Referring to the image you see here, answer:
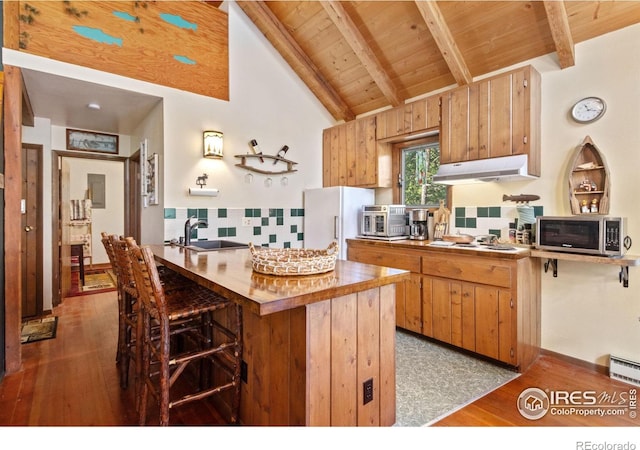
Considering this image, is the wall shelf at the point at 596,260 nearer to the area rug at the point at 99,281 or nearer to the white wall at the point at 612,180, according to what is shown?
the white wall at the point at 612,180

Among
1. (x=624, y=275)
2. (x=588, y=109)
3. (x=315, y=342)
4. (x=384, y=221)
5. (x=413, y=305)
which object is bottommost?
(x=413, y=305)

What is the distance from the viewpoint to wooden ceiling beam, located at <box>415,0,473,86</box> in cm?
258

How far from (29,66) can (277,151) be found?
7.22 ft

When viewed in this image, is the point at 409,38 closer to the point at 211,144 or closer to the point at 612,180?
the point at 612,180

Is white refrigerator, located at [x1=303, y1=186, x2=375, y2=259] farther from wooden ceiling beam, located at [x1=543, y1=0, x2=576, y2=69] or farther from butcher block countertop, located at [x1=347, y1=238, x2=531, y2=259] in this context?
wooden ceiling beam, located at [x1=543, y1=0, x2=576, y2=69]

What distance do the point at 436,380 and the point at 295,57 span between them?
355 centimetres

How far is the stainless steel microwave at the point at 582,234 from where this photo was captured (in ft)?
6.81

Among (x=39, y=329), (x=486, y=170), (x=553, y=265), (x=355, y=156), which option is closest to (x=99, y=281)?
(x=39, y=329)

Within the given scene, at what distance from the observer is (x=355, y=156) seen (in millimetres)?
3863

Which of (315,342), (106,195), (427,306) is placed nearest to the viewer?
(315,342)

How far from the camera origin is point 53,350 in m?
2.77

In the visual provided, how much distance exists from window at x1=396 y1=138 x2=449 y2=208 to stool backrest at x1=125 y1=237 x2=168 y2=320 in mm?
2788

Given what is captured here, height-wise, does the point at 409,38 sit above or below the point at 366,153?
above

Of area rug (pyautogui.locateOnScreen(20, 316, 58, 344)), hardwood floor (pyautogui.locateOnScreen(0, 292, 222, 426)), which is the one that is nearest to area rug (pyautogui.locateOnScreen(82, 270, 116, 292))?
area rug (pyautogui.locateOnScreen(20, 316, 58, 344))
